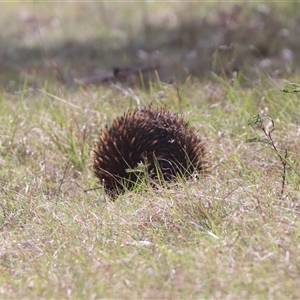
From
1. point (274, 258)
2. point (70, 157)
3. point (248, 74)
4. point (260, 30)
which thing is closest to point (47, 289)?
point (274, 258)

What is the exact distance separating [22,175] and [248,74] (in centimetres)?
283

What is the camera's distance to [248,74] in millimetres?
6977

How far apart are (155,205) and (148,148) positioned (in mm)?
735

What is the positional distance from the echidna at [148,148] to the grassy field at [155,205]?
15 cm

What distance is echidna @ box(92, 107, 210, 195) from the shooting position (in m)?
4.50

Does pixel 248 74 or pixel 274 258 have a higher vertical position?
pixel 274 258

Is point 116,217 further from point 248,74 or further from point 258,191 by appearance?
point 248,74

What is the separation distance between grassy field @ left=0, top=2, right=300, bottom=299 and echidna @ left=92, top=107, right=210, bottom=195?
0.48ft

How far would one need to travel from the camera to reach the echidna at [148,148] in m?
4.50

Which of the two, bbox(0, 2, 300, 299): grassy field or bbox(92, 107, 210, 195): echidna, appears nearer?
bbox(0, 2, 300, 299): grassy field

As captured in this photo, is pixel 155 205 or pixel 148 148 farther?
pixel 148 148

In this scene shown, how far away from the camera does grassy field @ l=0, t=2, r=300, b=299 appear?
303 cm

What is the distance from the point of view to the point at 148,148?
451 centimetres

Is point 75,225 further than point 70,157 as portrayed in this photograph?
No
